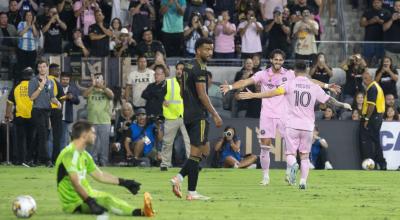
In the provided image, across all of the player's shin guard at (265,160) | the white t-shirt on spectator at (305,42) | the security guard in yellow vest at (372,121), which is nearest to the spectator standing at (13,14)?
the white t-shirt on spectator at (305,42)

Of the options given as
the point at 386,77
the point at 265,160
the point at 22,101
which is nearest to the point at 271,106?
the point at 265,160

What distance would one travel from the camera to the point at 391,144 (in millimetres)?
29391

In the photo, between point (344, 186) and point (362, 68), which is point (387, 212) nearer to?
point (344, 186)

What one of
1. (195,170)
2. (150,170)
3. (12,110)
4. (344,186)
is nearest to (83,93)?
(12,110)

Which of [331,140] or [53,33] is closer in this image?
[331,140]

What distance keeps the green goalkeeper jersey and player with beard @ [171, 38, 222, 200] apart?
2795 millimetres

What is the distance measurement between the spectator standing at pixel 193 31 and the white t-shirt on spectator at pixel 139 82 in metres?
2.27

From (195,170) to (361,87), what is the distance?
569 inches

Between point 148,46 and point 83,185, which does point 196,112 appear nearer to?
point 83,185

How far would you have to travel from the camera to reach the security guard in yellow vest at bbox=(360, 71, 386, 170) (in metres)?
28.6

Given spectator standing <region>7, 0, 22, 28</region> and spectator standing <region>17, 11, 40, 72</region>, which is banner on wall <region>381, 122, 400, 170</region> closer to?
spectator standing <region>17, 11, 40, 72</region>

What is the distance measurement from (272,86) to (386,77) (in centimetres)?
952

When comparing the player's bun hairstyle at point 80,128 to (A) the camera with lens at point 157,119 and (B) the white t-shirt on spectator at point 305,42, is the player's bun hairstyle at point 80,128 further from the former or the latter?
(B) the white t-shirt on spectator at point 305,42

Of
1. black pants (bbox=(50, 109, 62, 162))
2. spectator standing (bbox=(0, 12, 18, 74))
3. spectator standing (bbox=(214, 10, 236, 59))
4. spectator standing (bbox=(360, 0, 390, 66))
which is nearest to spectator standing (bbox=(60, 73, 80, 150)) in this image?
black pants (bbox=(50, 109, 62, 162))
